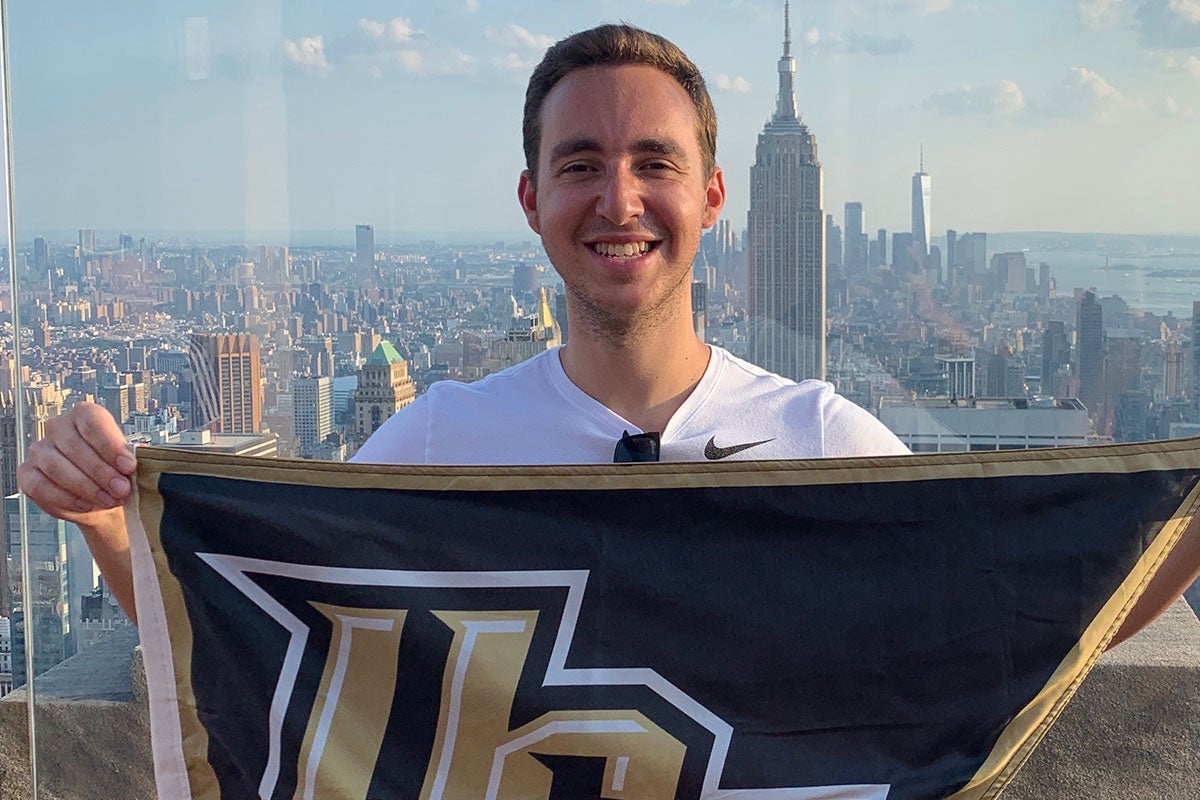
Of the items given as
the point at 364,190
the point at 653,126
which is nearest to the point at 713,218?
the point at 653,126

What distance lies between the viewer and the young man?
5.67ft

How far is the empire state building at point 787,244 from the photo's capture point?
3.66 metres

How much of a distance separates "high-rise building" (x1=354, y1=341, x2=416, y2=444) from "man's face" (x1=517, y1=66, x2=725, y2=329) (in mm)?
1077

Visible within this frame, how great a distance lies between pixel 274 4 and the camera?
13.0 feet

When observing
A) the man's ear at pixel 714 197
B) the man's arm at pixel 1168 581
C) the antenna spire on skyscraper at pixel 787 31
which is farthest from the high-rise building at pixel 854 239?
the man's arm at pixel 1168 581

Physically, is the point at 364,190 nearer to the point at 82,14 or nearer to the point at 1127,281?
the point at 82,14

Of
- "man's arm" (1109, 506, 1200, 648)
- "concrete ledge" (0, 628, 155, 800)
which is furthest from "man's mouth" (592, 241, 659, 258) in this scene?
"concrete ledge" (0, 628, 155, 800)

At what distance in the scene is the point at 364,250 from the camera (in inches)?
159

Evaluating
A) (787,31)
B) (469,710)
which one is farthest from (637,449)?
(787,31)

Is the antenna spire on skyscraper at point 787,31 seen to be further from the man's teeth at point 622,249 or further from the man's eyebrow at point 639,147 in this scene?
the man's teeth at point 622,249

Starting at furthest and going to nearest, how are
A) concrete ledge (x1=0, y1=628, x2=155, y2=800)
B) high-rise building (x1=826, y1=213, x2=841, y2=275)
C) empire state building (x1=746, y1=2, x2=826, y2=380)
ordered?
high-rise building (x1=826, y1=213, x2=841, y2=275)
empire state building (x1=746, y1=2, x2=826, y2=380)
concrete ledge (x1=0, y1=628, x2=155, y2=800)

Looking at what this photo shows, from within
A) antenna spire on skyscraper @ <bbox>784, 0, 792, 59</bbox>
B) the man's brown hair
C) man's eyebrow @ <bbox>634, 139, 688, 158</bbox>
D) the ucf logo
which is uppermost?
antenna spire on skyscraper @ <bbox>784, 0, 792, 59</bbox>

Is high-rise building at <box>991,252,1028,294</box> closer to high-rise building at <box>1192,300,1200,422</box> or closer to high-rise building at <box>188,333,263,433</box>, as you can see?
high-rise building at <box>1192,300,1200,422</box>

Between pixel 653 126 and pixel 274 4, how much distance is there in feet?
8.81
